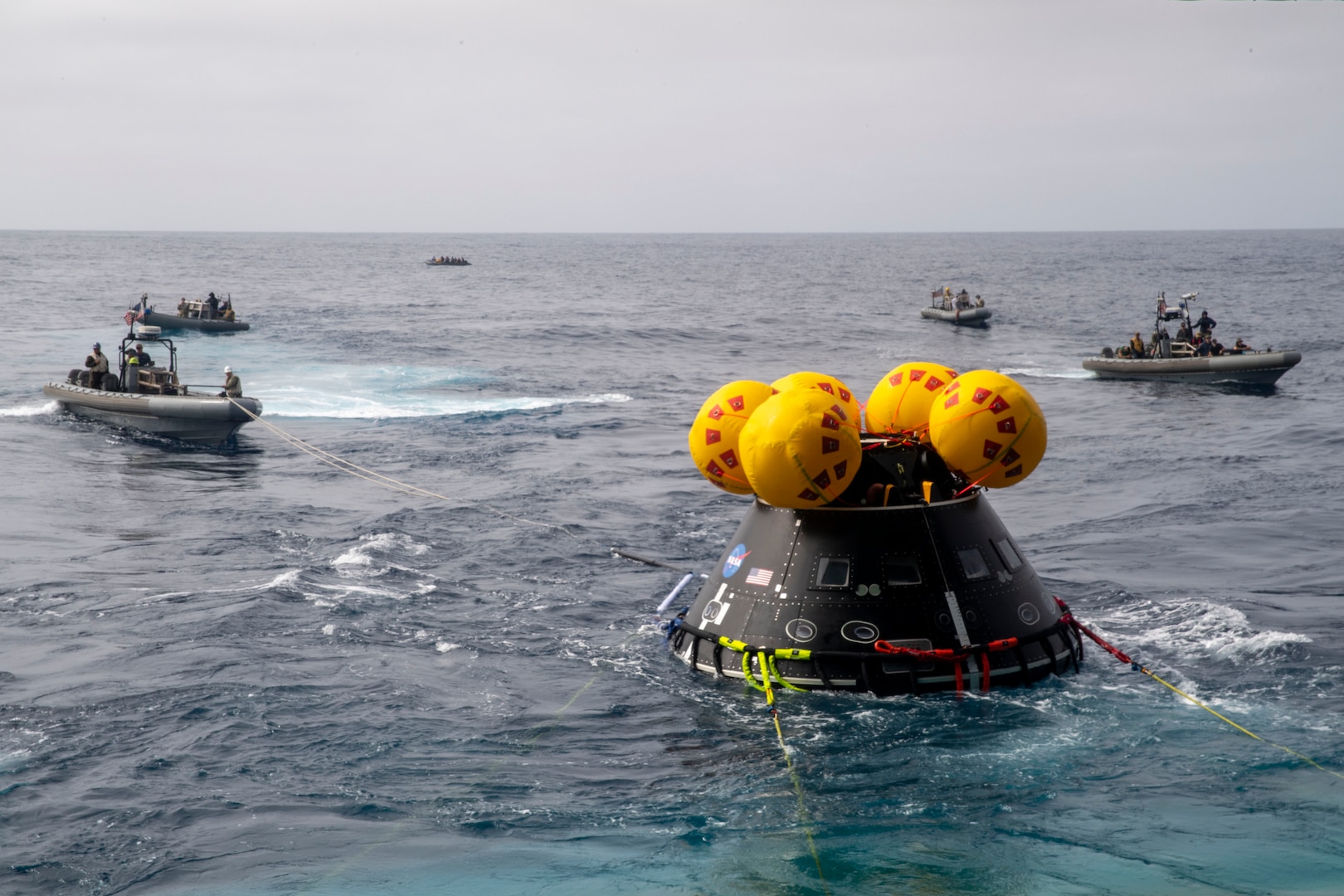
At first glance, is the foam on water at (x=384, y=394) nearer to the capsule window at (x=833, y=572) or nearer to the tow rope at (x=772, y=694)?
the tow rope at (x=772, y=694)

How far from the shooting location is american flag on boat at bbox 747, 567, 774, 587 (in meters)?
17.1

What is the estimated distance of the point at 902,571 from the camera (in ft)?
54.8

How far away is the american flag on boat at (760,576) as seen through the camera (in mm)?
17141

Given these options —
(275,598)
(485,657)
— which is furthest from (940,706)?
(275,598)

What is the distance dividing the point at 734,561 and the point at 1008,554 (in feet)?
12.8

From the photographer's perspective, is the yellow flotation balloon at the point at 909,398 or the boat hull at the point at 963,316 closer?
the yellow flotation balloon at the point at 909,398

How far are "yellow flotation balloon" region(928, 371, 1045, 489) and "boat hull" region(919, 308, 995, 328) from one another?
65.0 metres

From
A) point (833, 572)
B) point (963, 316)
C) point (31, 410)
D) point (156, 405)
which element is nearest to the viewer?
point (833, 572)

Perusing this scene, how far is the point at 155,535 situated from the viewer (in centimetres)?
2742

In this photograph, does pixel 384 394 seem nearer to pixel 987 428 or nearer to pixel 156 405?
pixel 156 405

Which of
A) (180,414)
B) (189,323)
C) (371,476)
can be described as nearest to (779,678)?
(371,476)

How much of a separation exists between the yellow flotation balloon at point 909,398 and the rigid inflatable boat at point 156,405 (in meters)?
25.0

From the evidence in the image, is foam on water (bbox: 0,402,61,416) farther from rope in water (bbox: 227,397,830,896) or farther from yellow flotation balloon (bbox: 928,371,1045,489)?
yellow flotation balloon (bbox: 928,371,1045,489)

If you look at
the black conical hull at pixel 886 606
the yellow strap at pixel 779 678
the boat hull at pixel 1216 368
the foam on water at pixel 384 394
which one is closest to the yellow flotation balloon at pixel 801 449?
the black conical hull at pixel 886 606
